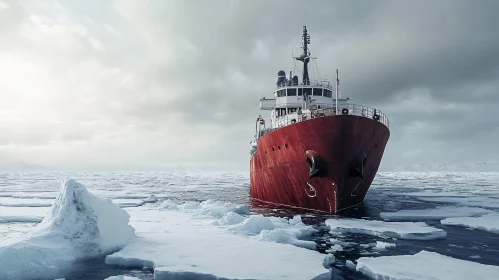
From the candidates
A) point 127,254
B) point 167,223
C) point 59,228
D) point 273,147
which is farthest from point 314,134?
point 59,228

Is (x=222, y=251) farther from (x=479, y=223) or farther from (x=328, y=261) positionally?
(x=479, y=223)

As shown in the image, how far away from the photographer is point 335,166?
Answer: 15070mm

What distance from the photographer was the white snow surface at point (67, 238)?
7.64 metres

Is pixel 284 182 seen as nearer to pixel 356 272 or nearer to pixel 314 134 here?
pixel 314 134

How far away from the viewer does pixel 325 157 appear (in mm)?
15156

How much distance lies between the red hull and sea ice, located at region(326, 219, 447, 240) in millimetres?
2067

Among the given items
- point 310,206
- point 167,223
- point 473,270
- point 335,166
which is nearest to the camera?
point 473,270

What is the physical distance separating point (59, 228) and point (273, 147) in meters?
11.9

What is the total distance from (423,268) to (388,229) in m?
4.96

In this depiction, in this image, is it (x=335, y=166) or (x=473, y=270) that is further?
(x=335, y=166)

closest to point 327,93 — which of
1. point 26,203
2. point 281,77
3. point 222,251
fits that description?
point 281,77

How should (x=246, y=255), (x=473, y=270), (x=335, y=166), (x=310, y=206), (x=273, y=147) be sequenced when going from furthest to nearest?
(x=273, y=147), (x=310, y=206), (x=335, y=166), (x=246, y=255), (x=473, y=270)

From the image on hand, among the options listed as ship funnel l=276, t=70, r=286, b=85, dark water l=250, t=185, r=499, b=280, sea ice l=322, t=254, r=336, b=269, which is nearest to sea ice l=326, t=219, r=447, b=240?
dark water l=250, t=185, r=499, b=280

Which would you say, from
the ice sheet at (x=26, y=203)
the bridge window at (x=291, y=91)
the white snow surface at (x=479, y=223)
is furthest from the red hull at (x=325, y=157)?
the ice sheet at (x=26, y=203)
